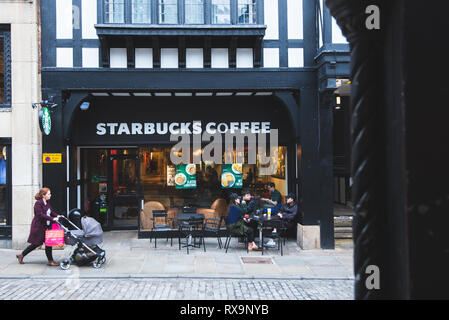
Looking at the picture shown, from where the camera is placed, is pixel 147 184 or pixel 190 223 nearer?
pixel 190 223

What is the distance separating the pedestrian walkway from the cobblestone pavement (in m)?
0.28

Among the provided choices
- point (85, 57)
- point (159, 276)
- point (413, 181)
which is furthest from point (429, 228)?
point (85, 57)

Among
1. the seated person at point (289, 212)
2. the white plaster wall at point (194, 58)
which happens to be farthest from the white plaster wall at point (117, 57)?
the seated person at point (289, 212)

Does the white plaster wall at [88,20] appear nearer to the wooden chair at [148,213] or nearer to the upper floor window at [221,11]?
the upper floor window at [221,11]

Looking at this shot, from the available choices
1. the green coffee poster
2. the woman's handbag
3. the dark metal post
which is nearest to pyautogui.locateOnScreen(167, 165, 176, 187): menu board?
the green coffee poster

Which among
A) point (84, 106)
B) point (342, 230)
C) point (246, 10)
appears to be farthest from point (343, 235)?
point (84, 106)

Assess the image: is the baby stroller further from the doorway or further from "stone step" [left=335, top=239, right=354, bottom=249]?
"stone step" [left=335, top=239, right=354, bottom=249]

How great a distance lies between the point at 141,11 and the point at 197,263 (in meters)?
7.22

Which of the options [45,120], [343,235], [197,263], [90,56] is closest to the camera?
[197,263]

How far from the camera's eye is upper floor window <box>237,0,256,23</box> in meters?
11.4

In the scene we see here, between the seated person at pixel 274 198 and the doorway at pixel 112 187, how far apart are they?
180 inches

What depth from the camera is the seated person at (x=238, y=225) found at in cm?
1084

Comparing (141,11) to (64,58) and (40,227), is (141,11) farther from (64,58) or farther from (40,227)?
(40,227)

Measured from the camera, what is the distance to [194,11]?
37.1 ft
